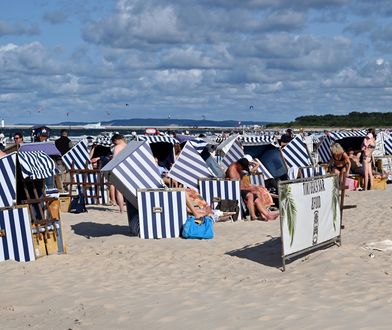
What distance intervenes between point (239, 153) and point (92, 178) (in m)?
3.91

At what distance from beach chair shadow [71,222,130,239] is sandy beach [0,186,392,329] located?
9 centimetres

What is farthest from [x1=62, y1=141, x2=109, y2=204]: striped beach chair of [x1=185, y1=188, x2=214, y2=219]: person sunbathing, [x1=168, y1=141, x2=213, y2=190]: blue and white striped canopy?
[x1=185, y1=188, x2=214, y2=219]: person sunbathing

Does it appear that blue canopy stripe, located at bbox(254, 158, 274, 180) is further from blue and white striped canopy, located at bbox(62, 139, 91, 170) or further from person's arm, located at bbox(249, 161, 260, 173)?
blue and white striped canopy, located at bbox(62, 139, 91, 170)

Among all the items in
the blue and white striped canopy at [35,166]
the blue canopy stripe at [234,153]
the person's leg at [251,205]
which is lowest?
the person's leg at [251,205]

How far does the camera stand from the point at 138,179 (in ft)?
35.5

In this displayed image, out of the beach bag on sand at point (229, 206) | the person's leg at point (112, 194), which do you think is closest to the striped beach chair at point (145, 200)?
the beach bag on sand at point (229, 206)

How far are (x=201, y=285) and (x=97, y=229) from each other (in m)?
4.27

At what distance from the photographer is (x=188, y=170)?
42.5 feet

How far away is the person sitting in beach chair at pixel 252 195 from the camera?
1215 centimetres

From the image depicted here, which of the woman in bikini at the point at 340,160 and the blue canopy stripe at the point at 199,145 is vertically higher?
the blue canopy stripe at the point at 199,145

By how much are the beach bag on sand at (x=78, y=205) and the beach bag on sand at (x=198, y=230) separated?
374 centimetres

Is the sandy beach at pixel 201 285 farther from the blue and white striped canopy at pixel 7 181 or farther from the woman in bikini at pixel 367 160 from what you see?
the woman in bikini at pixel 367 160

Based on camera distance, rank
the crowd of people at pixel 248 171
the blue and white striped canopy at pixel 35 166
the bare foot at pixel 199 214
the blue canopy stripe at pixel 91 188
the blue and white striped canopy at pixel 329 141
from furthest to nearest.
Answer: the blue and white striped canopy at pixel 329 141, the blue canopy stripe at pixel 91 188, the crowd of people at pixel 248 171, the bare foot at pixel 199 214, the blue and white striped canopy at pixel 35 166

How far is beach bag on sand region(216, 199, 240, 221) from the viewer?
477 inches
